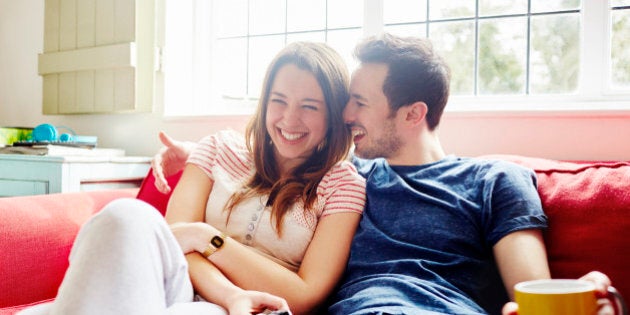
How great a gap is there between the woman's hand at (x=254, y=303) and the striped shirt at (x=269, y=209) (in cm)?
21

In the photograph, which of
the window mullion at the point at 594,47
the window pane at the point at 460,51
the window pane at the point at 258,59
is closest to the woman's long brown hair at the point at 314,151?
the window pane at the point at 460,51

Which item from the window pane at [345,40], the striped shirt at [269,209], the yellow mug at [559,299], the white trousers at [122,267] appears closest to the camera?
the yellow mug at [559,299]

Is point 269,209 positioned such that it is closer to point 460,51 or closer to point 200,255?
point 200,255

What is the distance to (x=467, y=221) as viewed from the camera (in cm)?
114

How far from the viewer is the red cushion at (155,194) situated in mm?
1569

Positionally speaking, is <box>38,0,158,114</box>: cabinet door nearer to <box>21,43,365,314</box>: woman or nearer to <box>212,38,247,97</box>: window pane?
<box>212,38,247,97</box>: window pane

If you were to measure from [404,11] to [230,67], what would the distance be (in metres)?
0.85

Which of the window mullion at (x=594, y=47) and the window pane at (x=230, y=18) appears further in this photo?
the window pane at (x=230, y=18)

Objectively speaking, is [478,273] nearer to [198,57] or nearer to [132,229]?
[132,229]

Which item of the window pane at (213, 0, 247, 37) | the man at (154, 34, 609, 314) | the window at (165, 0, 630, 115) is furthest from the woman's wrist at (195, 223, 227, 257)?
the window pane at (213, 0, 247, 37)

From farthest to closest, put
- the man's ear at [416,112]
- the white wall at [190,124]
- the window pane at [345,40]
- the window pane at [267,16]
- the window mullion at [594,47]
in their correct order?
the window pane at [267,16], the window pane at [345,40], the window mullion at [594,47], the white wall at [190,124], the man's ear at [416,112]

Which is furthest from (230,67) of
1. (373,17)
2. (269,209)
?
(269,209)

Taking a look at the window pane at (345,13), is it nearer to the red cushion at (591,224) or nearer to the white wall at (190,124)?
the white wall at (190,124)

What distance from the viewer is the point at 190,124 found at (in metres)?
2.23
